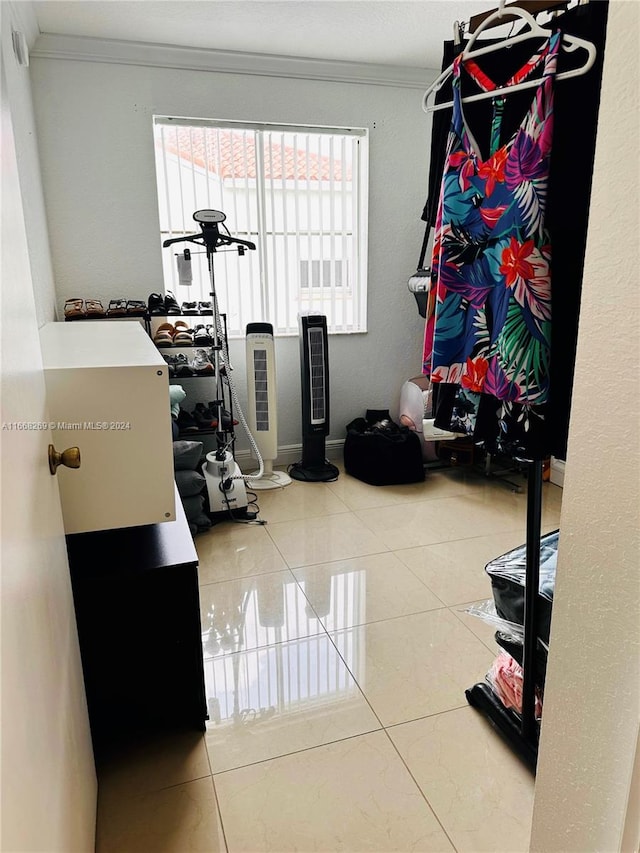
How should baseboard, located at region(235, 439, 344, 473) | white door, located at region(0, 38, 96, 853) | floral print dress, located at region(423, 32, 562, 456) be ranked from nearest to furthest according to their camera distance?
white door, located at region(0, 38, 96, 853) → floral print dress, located at region(423, 32, 562, 456) → baseboard, located at region(235, 439, 344, 473)

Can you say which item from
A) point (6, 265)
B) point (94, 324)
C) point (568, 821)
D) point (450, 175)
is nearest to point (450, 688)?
point (568, 821)

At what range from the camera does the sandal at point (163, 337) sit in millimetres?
3361

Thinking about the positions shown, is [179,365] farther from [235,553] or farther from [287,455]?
[235,553]

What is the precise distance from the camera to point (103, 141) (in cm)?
335

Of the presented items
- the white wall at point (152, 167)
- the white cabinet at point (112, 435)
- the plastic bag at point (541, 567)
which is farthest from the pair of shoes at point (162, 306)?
the plastic bag at point (541, 567)

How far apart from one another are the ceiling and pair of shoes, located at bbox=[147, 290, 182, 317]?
4.58 ft

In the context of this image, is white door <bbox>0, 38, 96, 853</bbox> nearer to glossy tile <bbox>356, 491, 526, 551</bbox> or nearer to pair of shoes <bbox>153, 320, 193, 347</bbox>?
glossy tile <bbox>356, 491, 526, 551</bbox>

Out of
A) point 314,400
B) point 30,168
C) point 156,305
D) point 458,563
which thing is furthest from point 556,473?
point 30,168

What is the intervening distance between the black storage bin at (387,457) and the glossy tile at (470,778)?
2018 millimetres

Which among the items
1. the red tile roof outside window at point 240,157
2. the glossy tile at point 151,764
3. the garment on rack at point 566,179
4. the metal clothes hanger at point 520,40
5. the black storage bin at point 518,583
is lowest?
the glossy tile at point 151,764

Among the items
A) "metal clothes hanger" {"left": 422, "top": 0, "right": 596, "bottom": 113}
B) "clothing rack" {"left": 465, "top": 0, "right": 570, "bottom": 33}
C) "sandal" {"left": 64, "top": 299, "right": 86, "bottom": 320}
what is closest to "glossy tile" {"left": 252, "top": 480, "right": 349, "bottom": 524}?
"sandal" {"left": 64, "top": 299, "right": 86, "bottom": 320}

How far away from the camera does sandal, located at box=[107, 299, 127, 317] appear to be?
324 centimetres

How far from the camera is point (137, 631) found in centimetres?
161

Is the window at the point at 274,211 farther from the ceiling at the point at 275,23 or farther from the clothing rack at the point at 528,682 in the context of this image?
the clothing rack at the point at 528,682
